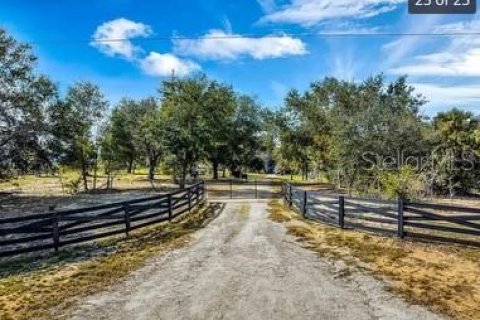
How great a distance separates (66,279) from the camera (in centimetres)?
831

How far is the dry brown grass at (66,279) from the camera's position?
22.3 ft

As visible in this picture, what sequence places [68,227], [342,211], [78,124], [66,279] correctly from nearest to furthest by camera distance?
[66,279] → [68,227] → [342,211] → [78,124]

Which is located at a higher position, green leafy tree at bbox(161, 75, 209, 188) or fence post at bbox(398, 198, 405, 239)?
green leafy tree at bbox(161, 75, 209, 188)

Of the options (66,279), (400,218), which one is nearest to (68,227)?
(66,279)

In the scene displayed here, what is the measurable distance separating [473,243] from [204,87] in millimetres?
27597

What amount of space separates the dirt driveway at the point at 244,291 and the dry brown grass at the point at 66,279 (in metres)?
0.42

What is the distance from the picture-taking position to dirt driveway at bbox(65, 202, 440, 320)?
6.44 meters

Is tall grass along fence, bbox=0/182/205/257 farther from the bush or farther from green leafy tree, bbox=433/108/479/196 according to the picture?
green leafy tree, bbox=433/108/479/196

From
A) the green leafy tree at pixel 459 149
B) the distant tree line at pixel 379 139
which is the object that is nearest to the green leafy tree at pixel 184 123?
the distant tree line at pixel 379 139

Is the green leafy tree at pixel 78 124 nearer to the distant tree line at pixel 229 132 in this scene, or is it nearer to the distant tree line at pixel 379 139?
the distant tree line at pixel 229 132

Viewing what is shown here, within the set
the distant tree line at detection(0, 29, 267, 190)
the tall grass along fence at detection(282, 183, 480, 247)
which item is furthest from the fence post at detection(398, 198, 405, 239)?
the distant tree line at detection(0, 29, 267, 190)

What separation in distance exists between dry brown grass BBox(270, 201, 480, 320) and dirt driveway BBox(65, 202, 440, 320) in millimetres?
486

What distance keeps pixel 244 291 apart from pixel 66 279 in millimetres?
3550

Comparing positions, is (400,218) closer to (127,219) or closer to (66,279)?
(127,219)
